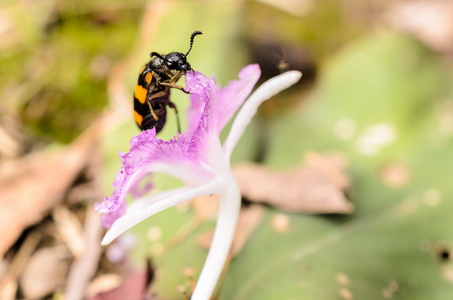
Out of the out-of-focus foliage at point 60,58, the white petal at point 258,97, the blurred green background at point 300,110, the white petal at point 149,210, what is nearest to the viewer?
the white petal at point 149,210

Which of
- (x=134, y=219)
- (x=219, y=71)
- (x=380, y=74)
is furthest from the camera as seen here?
(x=380, y=74)

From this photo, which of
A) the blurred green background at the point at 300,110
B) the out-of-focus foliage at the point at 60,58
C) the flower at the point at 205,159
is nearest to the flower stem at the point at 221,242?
the flower at the point at 205,159

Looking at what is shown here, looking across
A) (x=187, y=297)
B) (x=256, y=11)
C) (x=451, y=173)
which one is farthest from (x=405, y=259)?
(x=256, y=11)

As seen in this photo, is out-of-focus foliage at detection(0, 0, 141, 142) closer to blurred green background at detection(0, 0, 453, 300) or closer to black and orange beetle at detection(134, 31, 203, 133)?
blurred green background at detection(0, 0, 453, 300)

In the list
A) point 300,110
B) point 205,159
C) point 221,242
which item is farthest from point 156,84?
point 300,110

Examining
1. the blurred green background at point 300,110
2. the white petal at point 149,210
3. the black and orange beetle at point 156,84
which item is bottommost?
the blurred green background at point 300,110

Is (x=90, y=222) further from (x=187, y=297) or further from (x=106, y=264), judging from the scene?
(x=187, y=297)

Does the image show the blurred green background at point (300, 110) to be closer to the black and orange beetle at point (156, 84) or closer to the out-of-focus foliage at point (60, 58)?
the out-of-focus foliage at point (60, 58)

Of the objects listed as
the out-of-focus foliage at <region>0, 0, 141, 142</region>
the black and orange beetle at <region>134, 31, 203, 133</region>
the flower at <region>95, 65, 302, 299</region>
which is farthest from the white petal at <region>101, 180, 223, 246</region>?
the out-of-focus foliage at <region>0, 0, 141, 142</region>
